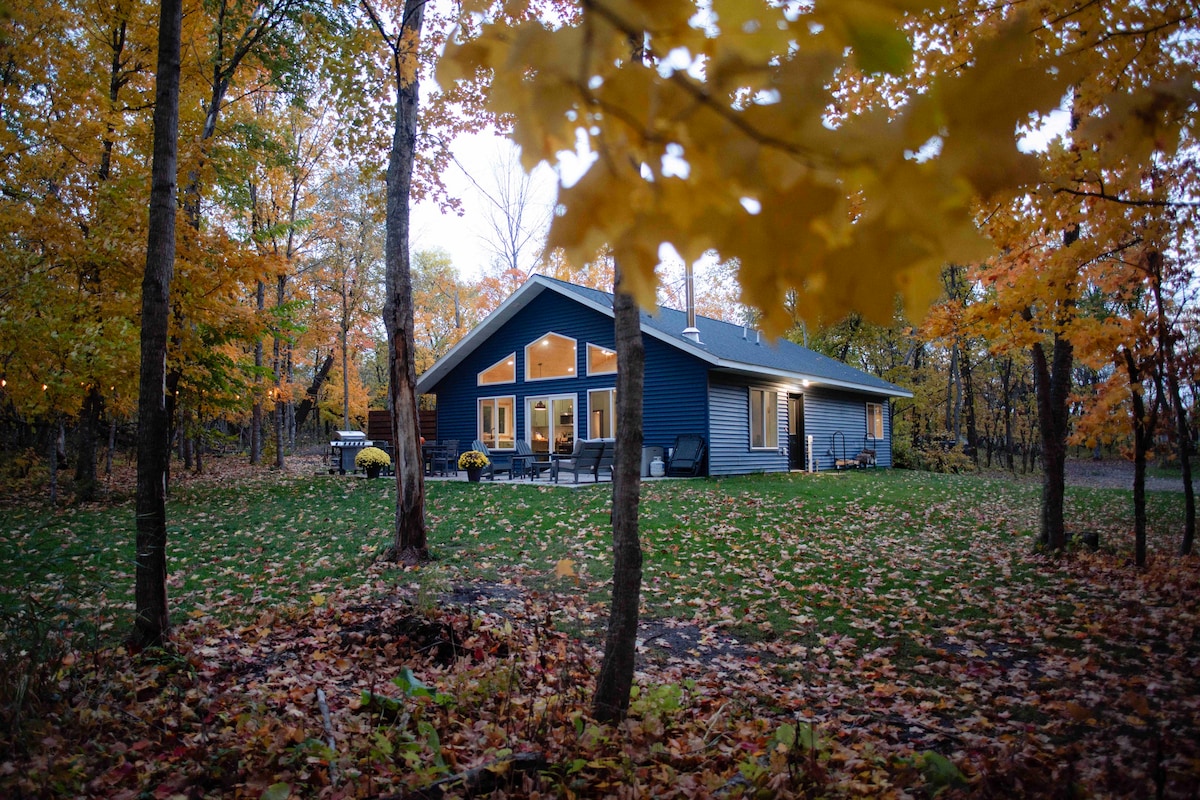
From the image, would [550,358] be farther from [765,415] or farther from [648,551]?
[648,551]

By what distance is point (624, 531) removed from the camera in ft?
10.5

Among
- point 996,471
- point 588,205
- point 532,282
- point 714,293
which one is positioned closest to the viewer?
point 588,205

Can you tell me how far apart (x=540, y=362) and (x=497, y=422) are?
2.75 meters

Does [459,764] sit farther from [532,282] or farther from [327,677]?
[532,282]

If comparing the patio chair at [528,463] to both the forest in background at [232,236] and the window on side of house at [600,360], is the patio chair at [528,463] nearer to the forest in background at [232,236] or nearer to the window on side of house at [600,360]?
the window on side of house at [600,360]

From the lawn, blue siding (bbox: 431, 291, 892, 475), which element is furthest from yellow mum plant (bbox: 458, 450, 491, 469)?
the lawn

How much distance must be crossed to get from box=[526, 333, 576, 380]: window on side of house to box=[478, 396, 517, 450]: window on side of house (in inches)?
53.3

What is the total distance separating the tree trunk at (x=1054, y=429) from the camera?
7.22 m

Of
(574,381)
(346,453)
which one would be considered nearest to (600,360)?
(574,381)

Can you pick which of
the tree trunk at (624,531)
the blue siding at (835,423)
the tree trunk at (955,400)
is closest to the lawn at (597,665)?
the tree trunk at (624,531)

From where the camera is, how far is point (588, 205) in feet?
4.14

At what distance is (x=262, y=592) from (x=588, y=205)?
19.0ft

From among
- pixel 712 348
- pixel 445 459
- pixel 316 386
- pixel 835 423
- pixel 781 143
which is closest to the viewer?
pixel 781 143

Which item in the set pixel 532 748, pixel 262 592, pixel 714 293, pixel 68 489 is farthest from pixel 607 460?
pixel 714 293
